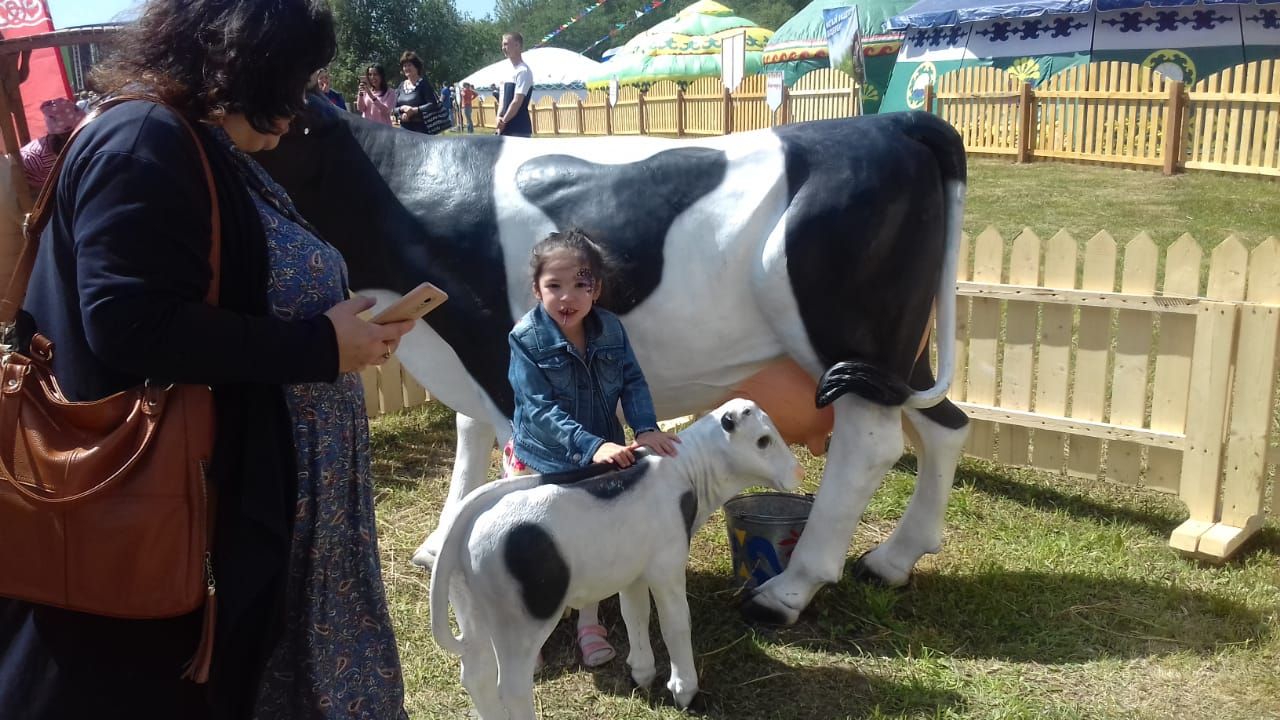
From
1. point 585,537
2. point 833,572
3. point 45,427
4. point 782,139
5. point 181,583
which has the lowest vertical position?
point 833,572

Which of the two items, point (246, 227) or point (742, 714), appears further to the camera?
point (742, 714)

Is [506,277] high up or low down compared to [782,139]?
down

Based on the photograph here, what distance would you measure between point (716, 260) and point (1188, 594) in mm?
1898

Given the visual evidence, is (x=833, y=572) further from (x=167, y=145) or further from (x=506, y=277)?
(x=167, y=145)

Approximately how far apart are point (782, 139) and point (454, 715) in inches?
72.6

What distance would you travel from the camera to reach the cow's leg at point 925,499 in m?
3.26

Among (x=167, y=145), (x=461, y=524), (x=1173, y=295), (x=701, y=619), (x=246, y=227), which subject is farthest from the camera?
(x=1173, y=295)

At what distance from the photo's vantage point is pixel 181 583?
1.42m

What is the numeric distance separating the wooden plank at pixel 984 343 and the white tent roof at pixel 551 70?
3031cm

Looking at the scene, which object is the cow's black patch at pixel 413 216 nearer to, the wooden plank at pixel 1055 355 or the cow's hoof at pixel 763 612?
the cow's hoof at pixel 763 612

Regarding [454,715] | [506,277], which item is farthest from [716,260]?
[454,715]

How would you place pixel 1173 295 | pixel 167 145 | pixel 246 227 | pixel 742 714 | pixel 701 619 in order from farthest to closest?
pixel 1173 295 → pixel 701 619 → pixel 742 714 → pixel 246 227 → pixel 167 145

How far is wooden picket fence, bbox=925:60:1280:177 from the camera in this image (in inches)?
445

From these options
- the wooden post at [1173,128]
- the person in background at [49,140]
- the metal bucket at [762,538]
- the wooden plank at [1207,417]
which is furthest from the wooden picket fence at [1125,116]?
the person in background at [49,140]
